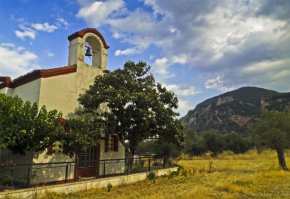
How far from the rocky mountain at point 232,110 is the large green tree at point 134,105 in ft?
254

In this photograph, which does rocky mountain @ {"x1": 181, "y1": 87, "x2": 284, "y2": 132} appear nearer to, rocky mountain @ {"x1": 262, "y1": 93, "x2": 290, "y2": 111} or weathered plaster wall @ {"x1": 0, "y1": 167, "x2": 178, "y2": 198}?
rocky mountain @ {"x1": 262, "y1": 93, "x2": 290, "y2": 111}

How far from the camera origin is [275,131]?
25.0 m

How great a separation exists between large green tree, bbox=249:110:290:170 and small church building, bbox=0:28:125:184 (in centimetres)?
1339

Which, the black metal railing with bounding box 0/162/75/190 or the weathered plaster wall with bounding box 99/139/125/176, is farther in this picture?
the weathered plaster wall with bounding box 99/139/125/176

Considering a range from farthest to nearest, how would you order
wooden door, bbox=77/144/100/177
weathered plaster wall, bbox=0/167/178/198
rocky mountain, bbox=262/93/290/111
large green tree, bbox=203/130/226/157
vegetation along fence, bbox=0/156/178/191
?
rocky mountain, bbox=262/93/290/111
large green tree, bbox=203/130/226/157
wooden door, bbox=77/144/100/177
vegetation along fence, bbox=0/156/178/191
weathered plaster wall, bbox=0/167/178/198

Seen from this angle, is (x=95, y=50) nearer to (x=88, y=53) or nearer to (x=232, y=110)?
(x=88, y=53)

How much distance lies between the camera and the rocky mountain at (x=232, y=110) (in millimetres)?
102375

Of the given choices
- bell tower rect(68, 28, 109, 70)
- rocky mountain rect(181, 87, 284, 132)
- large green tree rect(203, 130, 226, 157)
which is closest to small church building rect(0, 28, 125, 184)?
bell tower rect(68, 28, 109, 70)

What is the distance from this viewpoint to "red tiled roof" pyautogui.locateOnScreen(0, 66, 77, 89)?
16125 mm

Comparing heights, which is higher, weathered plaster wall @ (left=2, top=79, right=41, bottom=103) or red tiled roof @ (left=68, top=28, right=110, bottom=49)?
red tiled roof @ (left=68, top=28, right=110, bottom=49)

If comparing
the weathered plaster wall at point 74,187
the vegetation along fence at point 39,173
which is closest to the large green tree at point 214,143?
the vegetation along fence at point 39,173

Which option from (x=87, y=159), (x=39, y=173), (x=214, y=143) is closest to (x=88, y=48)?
(x=87, y=159)

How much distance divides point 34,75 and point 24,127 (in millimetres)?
4697

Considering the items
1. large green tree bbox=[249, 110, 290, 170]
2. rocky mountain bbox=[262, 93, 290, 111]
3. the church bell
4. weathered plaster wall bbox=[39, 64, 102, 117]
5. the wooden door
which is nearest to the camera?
weathered plaster wall bbox=[39, 64, 102, 117]
